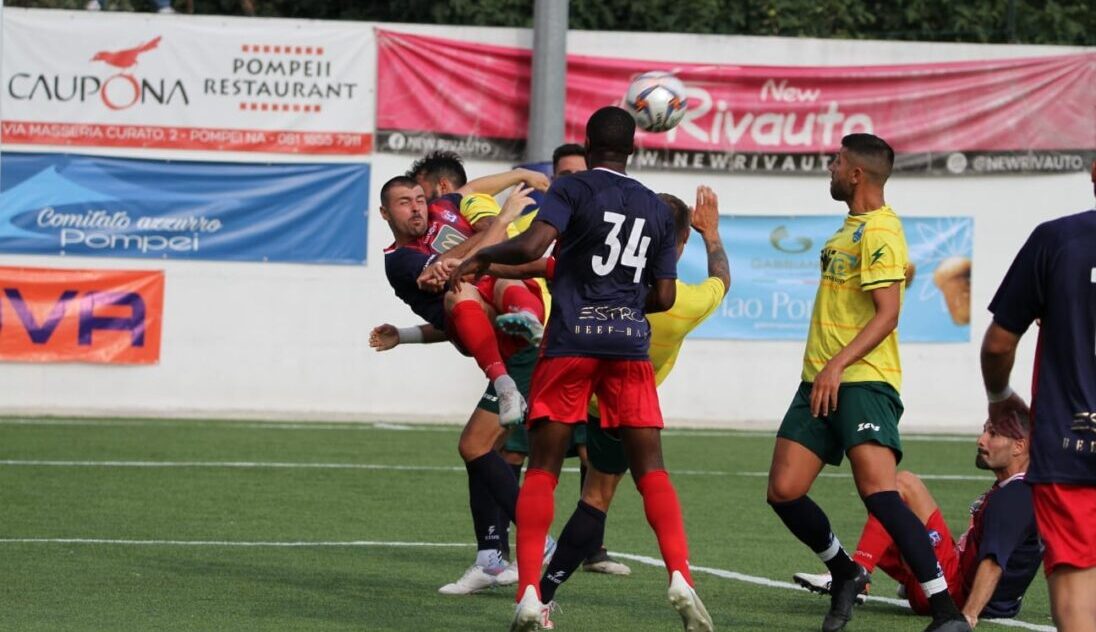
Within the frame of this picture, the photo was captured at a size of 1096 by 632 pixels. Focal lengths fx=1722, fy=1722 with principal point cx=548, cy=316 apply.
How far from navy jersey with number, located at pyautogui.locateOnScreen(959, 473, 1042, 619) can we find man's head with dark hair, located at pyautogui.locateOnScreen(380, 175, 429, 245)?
3.05 metres

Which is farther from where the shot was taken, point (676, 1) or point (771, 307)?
point (676, 1)

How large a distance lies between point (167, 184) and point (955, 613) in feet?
42.0

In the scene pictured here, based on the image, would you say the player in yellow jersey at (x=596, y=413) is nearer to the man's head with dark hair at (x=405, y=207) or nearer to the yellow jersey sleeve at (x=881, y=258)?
the yellow jersey sleeve at (x=881, y=258)

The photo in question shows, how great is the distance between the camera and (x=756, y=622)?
25.5ft

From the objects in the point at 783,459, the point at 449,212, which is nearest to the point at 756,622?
the point at 783,459

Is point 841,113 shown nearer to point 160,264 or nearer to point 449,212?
point 160,264

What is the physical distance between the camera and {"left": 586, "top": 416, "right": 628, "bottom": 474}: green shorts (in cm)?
799

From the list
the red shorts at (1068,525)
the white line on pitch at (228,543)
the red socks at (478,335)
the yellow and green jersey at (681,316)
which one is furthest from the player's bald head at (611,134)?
the white line on pitch at (228,543)

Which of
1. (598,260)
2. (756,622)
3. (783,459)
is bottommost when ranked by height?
(756,622)

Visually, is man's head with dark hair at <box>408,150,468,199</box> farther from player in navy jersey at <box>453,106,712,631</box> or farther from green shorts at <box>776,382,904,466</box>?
green shorts at <box>776,382,904,466</box>

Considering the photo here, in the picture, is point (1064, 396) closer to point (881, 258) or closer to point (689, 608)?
point (689, 608)

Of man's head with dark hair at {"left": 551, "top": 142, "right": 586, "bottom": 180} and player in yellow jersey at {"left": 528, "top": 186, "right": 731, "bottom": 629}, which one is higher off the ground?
man's head with dark hair at {"left": 551, "top": 142, "right": 586, "bottom": 180}

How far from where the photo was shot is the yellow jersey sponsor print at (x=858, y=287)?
24.4 feet

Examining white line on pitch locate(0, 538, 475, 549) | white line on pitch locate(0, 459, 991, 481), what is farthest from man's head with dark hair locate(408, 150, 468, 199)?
white line on pitch locate(0, 459, 991, 481)
